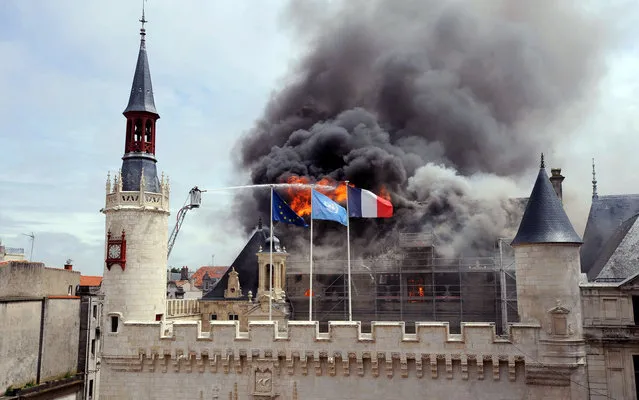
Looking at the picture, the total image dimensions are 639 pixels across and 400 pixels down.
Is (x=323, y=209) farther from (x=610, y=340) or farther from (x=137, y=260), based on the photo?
(x=610, y=340)

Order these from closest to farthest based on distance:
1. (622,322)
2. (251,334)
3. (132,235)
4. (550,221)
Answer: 1. (622,322)
2. (550,221)
3. (251,334)
4. (132,235)

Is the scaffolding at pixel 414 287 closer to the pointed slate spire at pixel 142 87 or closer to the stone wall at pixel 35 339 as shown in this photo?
the stone wall at pixel 35 339

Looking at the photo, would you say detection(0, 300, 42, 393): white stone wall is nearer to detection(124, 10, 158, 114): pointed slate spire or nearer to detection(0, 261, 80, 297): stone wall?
detection(0, 261, 80, 297): stone wall

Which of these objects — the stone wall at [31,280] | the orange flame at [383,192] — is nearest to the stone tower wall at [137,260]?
the stone wall at [31,280]

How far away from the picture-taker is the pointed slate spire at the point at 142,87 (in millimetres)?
24703

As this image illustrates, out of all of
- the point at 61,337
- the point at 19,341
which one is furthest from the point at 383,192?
the point at 19,341

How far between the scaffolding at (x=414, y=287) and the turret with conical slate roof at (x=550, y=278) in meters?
8.85

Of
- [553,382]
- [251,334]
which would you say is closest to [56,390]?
[251,334]

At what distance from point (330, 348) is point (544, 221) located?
9307mm

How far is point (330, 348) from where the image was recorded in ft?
67.5

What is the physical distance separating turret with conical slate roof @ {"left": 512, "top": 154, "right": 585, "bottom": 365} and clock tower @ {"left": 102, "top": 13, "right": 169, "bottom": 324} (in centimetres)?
1496

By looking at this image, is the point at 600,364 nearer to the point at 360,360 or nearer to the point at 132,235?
the point at 360,360

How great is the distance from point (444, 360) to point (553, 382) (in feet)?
12.3

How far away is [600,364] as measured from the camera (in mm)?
18625
